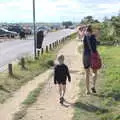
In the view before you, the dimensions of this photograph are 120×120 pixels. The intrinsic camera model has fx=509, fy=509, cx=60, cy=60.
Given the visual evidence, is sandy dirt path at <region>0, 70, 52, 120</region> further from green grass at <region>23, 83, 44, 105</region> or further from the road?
the road

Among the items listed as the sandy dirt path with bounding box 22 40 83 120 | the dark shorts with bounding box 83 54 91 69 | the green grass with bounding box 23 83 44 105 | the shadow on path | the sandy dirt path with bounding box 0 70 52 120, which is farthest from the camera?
the dark shorts with bounding box 83 54 91 69

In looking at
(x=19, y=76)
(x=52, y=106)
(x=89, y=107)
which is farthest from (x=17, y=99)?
(x=19, y=76)

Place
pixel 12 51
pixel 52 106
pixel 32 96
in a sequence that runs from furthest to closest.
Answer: pixel 12 51 → pixel 32 96 → pixel 52 106

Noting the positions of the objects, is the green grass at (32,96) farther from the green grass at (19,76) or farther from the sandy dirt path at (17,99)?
the green grass at (19,76)

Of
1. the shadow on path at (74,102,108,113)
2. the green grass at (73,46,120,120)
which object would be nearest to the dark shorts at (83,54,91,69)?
the green grass at (73,46,120,120)

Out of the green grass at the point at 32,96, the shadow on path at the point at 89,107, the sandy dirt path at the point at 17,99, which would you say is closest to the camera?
the shadow on path at the point at 89,107

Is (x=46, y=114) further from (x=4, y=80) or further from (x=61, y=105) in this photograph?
(x=4, y=80)

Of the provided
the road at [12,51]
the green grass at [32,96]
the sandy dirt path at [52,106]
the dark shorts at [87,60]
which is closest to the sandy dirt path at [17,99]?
the green grass at [32,96]

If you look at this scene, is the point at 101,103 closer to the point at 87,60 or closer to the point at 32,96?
the point at 87,60

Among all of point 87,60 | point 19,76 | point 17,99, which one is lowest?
point 19,76

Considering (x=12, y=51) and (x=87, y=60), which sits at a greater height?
(x=87, y=60)

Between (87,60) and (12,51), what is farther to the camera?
(12,51)

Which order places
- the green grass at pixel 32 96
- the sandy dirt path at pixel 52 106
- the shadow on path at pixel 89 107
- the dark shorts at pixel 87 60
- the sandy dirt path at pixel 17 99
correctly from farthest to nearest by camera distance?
the dark shorts at pixel 87 60
the green grass at pixel 32 96
the sandy dirt path at pixel 17 99
the shadow on path at pixel 89 107
the sandy dirt path at pixel 52 106

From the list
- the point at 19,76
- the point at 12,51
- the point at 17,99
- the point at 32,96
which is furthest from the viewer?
the point at 12,51
